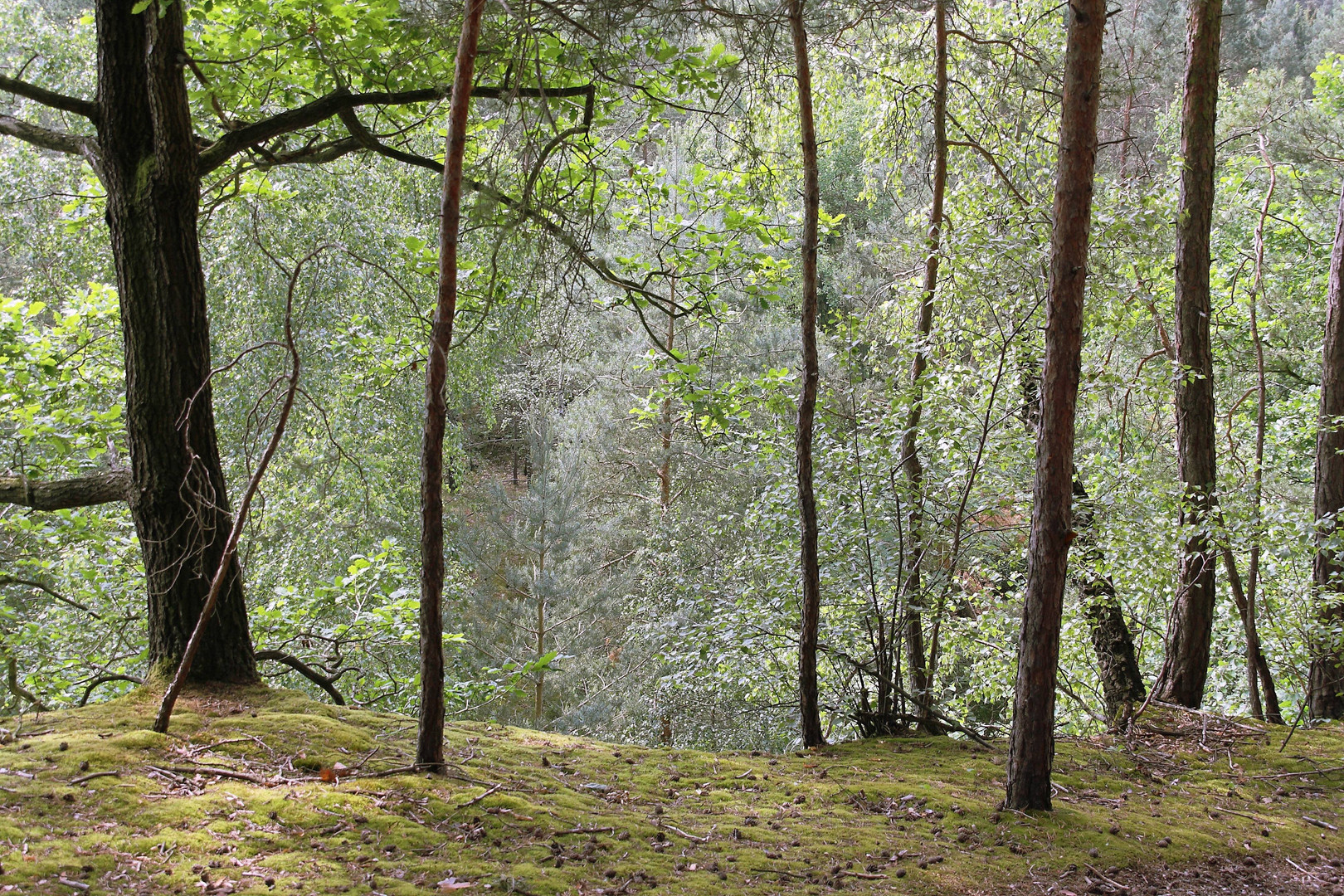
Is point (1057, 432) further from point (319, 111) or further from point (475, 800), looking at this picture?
point (319, 111)

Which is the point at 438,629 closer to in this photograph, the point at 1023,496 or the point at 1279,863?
the point at 1279,863

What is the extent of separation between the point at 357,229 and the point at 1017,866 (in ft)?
31.4

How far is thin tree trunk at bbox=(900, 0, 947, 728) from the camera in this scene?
5668mm

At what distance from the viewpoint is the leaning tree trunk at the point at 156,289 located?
399 centimetres

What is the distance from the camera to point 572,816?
3422 mm

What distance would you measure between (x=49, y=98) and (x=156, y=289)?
3.20 ft

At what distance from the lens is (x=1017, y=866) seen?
3350 mm

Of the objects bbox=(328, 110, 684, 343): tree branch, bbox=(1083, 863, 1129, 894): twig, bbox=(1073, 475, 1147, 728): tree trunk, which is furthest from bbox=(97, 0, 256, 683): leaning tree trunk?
bbox=(1073, 475, 1147, 728): tree trunk

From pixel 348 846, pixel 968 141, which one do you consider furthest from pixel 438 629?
pixel 968 141

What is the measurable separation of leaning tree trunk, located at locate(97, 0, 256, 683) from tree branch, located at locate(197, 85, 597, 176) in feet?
0.74

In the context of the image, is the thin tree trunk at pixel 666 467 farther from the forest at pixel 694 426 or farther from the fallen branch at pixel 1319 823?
the fallen branch at pixel 1319 823

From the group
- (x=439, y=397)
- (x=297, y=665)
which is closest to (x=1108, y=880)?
(x=439, y=397)

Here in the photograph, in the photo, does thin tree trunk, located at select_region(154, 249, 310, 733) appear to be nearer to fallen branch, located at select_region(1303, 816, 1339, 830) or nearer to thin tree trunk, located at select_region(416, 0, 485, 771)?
thin tree trunk, located at select_region(416, 0, 485, 771)

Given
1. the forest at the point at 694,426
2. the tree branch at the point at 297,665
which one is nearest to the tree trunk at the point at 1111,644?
the forest at the point at 694,426
